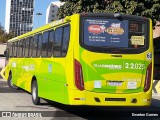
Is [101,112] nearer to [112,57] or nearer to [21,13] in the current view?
[112,57]

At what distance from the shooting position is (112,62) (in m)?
10.6

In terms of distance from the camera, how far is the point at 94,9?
24.2m

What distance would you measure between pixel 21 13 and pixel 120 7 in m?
98.3

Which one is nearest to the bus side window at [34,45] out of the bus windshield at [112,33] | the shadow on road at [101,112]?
the shadow on road at [101,112]

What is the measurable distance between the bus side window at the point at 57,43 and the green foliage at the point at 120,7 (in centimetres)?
1131

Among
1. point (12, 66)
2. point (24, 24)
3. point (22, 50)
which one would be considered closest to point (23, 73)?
point (22, 50)

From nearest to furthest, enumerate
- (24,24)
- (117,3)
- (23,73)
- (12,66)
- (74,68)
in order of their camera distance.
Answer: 1. (74,68)
2. (23,73)
3. (12,66)
4. (117,3)
5. (24,24)

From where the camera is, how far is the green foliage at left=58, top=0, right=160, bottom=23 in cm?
2298

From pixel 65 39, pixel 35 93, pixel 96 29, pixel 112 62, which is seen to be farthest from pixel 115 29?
pixel 35 93

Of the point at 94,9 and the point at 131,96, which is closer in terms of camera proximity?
the point at 131,96

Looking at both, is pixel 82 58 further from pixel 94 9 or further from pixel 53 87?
pixel 94 9

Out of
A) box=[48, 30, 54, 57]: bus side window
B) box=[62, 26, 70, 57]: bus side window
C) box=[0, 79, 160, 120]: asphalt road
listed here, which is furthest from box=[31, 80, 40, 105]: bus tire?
box=[62, 26, 70, 57]: bus side window

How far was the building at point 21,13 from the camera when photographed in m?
117

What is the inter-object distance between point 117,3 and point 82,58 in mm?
13836
